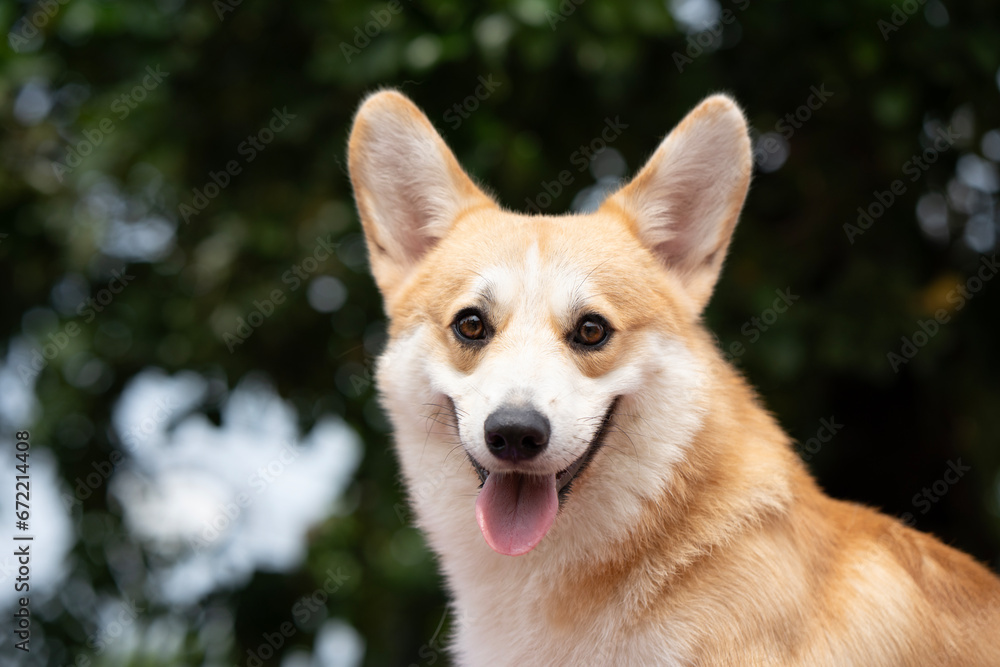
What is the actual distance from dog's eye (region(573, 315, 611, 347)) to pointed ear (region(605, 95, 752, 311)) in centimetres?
62

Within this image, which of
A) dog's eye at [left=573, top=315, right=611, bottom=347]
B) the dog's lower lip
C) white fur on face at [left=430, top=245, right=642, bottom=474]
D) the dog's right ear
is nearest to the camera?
white fur on face at [left=430, top=245, right=642, bottom=474]

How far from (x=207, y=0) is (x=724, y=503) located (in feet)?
15.6

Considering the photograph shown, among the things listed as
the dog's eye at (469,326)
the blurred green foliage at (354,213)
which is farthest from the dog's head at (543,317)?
the blurred green foliage at (354,213)

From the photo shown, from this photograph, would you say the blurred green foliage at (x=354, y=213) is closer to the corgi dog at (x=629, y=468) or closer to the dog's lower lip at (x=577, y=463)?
the corgi dog at (x=629, y=468)

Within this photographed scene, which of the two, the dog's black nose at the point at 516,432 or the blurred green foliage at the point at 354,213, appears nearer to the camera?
the dog's black nose at the point at 516,432

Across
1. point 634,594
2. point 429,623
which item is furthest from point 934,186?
point 429,623

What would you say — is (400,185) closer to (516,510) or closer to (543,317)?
(543,317)

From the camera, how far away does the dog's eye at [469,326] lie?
3.61 metres

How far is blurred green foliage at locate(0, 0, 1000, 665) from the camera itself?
17.3 ft

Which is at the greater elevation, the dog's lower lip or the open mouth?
the dog's lower lip

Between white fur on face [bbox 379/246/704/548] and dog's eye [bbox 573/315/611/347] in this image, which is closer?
white fur on face [bbox 379/246/704/548]

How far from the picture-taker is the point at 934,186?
19.5 ft

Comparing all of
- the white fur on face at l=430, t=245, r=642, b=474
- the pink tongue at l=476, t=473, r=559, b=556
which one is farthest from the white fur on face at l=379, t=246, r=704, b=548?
the pink tongue at l=476, t=473, r=559, b=556

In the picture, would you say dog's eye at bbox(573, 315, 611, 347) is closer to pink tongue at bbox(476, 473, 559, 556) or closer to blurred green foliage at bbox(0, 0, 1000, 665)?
pink tongue at bbox(476, 473, 559, 556)
